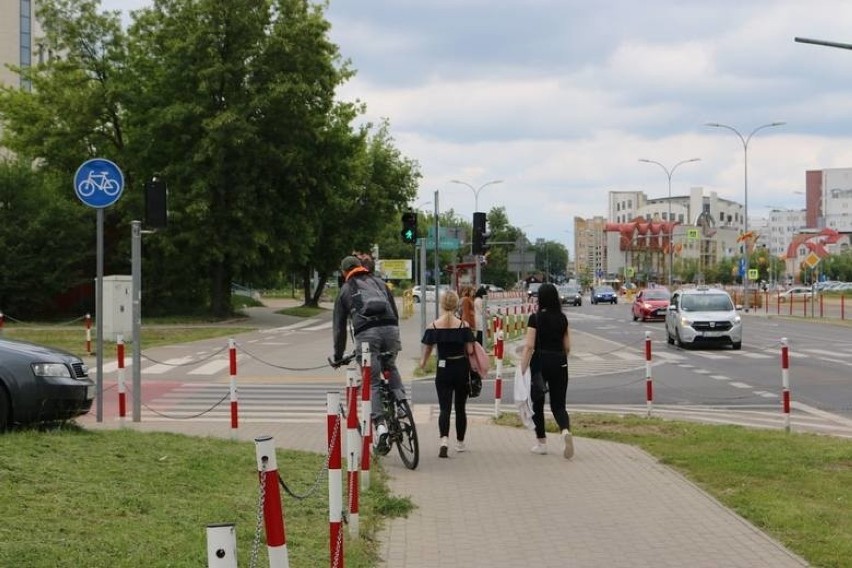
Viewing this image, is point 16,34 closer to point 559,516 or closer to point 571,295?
point 571,295

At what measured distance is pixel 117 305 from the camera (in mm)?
31953

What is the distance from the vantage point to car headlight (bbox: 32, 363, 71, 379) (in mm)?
10358

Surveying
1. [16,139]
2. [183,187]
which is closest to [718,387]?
[183,187]

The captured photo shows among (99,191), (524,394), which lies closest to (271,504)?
(524,394)

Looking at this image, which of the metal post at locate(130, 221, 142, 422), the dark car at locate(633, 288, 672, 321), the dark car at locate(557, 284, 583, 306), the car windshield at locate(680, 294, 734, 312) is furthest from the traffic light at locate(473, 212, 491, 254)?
the dark car at locate(557, 284, 583, 306)

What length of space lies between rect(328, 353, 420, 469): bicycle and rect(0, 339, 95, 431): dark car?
2.90 metres

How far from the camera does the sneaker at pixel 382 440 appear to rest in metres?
9.91

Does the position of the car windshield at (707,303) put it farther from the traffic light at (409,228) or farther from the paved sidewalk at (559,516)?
the paved sidewalk at (559,516)

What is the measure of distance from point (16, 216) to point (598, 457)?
36.9m

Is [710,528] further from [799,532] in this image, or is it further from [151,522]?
[151,522]

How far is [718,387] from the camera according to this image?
19.0 meters

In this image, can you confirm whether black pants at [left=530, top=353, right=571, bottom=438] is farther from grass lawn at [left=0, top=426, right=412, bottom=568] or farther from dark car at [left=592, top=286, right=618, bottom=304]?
dark car at [left=592, top=286, right=618, bottom=304]

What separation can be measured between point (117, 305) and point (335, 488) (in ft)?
92.3

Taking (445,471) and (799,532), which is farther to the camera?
(445,471)
